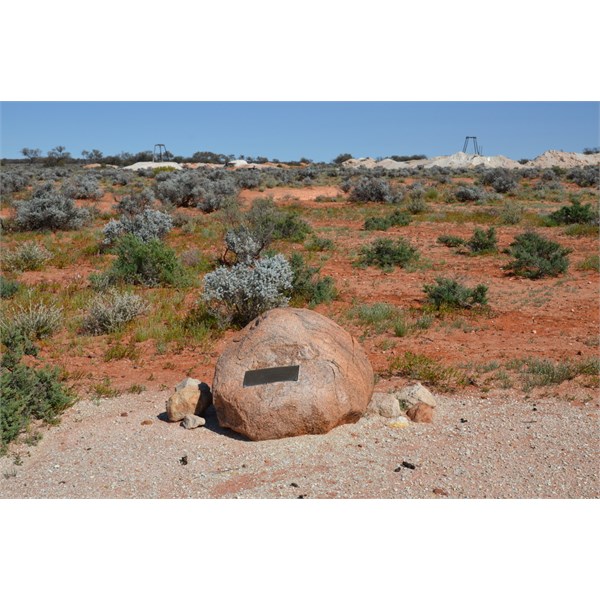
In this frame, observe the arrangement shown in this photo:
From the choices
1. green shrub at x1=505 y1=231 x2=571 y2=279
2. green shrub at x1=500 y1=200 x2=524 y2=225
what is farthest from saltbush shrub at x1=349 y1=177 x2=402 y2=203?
green shrub at x1=505 y1=231 x2=571 y2=279

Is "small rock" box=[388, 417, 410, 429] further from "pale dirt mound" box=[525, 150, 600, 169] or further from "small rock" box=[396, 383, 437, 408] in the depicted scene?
"pale dirt mound" box=[525, 150, 600, 169]

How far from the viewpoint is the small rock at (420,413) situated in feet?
18.5

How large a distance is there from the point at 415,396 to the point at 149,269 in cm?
669

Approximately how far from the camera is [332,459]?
16.0 feet

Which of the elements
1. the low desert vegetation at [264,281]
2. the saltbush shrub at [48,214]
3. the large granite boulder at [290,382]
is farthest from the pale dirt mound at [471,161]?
the large granite boulder at [290,382]

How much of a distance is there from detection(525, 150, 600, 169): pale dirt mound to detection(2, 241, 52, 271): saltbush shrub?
56.0 metres

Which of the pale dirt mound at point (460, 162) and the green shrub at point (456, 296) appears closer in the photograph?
the green shrub at point (456, 296)

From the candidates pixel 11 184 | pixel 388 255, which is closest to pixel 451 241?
pixel 388 255

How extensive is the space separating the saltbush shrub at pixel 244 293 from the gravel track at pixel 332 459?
316cm

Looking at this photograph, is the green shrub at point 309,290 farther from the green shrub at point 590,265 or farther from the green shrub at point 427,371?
the green shrub at point 590,265

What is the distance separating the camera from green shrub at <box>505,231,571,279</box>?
11859 mm

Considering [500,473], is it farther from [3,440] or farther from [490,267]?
[490,267]

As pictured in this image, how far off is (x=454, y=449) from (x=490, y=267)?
8.48 meters

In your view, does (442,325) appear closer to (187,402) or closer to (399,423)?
(399,423)
